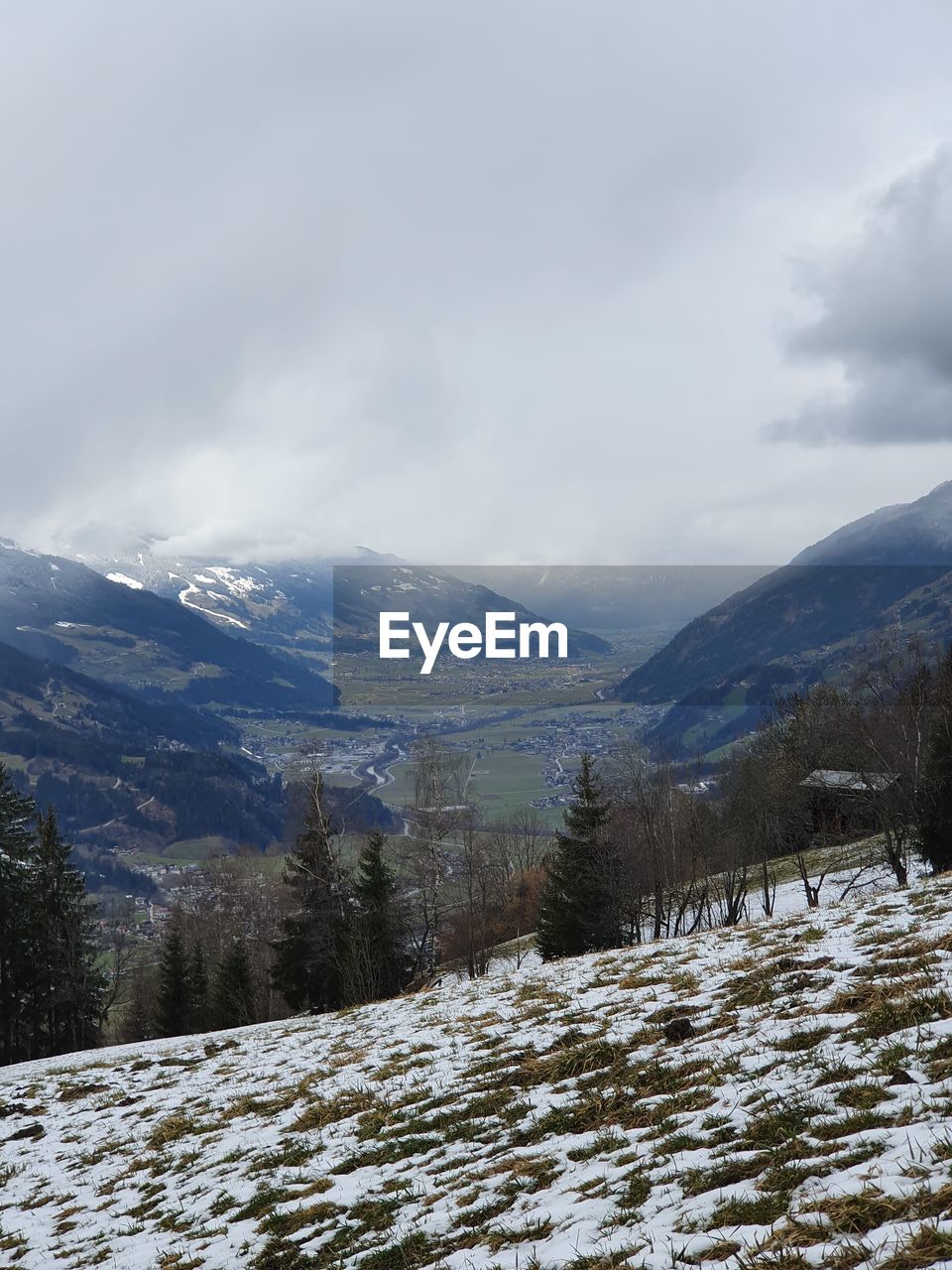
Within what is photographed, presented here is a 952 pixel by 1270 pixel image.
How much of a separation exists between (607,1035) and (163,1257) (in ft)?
20.7

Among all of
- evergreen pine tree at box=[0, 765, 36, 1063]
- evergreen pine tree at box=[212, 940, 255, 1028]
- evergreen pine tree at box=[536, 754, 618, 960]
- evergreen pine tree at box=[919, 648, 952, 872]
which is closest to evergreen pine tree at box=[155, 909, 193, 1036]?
evergreen pine tree at box=[212, 940, 255, 1028]

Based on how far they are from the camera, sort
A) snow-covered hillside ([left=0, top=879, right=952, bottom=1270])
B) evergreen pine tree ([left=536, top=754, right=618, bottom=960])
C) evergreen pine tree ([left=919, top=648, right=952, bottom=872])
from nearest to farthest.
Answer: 1. snow-covered hillside ([left=0, top=879, right=952, bottom=1270])
2. evergreen pine tree ([left=919, top=648, right=952, bottom=872])
3. evergreen pine tree ([left=536, top=754, right=618, bottom=960])

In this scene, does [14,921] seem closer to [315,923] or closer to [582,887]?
[315,923]

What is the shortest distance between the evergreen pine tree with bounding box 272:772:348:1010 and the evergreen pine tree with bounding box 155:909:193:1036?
15579mm

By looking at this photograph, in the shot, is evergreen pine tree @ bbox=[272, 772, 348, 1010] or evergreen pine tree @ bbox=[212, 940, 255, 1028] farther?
evergreen pine tree @ bbox=[212, 940, 255, 1028]

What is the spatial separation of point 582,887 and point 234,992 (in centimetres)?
2499

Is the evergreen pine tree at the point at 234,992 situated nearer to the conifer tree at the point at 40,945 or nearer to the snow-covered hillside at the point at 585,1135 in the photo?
the conifer tree at the point at 40,945

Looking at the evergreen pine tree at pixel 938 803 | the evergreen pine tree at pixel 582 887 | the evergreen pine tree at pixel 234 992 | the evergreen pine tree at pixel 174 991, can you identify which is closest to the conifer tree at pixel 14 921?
the evergreen pine tree at pixel 174 991

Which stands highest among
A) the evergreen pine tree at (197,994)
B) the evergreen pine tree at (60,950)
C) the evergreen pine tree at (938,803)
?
the evergreen pine tree at (938,803)

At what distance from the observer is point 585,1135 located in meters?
8.68

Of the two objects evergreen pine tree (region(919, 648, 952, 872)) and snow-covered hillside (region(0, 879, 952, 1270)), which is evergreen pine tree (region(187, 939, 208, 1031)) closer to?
snow-covered hillside (region(0, 879, 952, 1270))

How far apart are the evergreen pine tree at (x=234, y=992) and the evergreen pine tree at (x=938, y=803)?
40099mm

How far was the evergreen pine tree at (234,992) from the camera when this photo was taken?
51094mm

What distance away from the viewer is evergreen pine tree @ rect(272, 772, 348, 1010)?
4031cm
